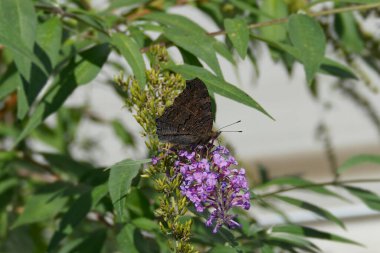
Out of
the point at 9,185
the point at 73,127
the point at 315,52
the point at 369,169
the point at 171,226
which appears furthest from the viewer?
the point at 369,169

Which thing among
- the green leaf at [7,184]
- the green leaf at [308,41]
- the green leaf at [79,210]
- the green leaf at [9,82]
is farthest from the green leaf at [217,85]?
the green leaf at [7,184]

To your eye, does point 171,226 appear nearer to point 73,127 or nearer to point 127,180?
point 127,180

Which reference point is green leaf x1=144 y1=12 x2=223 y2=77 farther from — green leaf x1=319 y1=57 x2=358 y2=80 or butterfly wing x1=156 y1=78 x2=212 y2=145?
green leaf x1=319 y1=57 x2=358 y2=80

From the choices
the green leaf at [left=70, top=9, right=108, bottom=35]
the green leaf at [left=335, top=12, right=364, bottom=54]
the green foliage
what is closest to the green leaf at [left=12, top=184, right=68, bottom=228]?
the green foliage

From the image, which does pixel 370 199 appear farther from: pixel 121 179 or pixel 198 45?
pixel 121 179

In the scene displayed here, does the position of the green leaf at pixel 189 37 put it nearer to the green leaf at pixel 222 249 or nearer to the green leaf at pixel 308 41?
the green leaf at pixel 308 41

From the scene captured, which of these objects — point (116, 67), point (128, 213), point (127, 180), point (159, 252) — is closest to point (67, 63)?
point (128, 213)

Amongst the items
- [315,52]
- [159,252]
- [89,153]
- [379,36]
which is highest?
[379,36]
